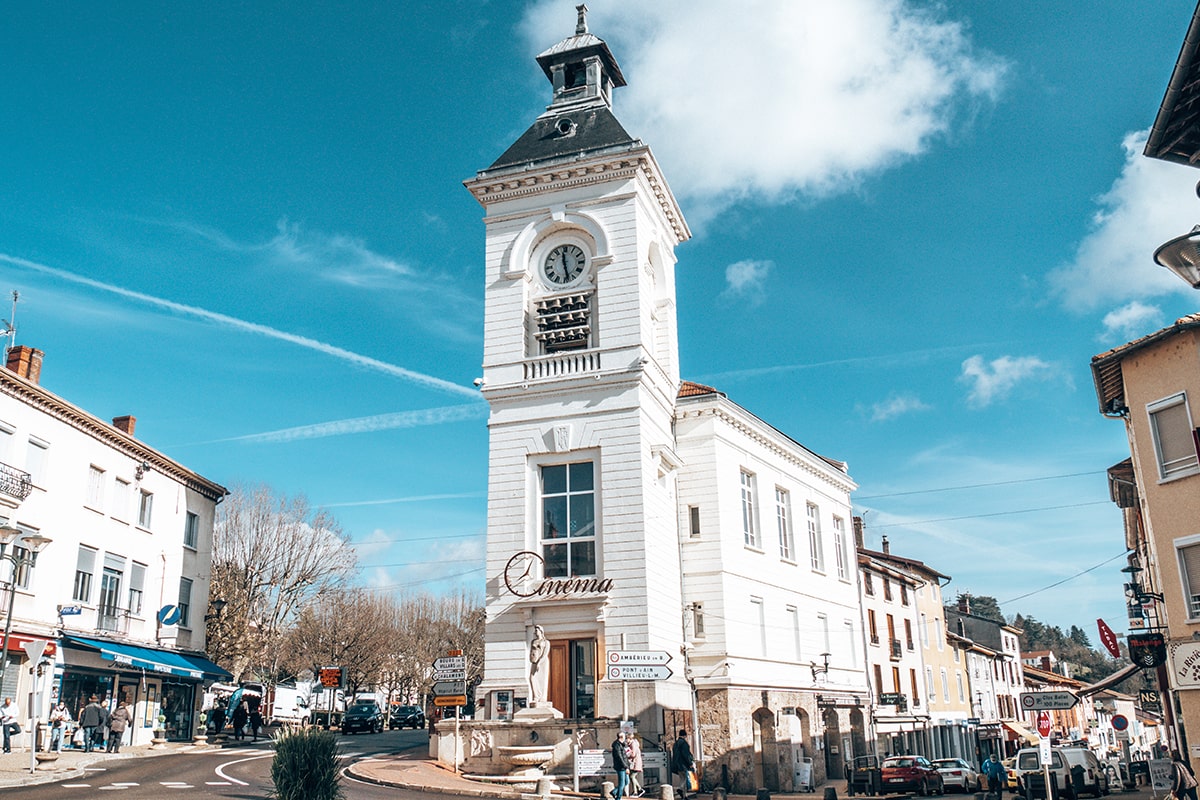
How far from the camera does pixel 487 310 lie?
30.1 meters

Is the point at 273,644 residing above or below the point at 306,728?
above

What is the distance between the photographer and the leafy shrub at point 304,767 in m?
13.5

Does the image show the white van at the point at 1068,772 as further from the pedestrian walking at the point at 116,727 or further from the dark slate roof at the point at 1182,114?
the pedestrian walking at the point at 116,727

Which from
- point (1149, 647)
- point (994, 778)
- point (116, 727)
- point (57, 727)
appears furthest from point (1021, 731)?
point (57, 727)

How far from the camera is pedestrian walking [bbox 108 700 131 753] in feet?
90.8

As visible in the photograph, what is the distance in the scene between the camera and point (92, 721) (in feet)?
88.7

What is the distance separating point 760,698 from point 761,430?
9.10 m

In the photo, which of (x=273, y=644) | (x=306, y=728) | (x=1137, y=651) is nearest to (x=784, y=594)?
(x=1137, y=651)

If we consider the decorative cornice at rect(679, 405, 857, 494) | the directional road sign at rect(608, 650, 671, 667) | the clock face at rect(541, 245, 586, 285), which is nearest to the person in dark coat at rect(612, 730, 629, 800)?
the directional road sign at rect(608, 650, 671, 667)

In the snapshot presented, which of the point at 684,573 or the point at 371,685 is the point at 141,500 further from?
the point at 371,685

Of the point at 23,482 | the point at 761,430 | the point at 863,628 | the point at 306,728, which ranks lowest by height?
the point at 306,728

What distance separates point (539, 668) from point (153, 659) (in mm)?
14079

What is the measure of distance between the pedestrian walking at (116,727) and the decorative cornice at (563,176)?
18.7m

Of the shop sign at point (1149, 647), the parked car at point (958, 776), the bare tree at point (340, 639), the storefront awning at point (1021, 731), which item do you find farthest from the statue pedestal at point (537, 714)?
the storefront awning at point (1021, 731)
